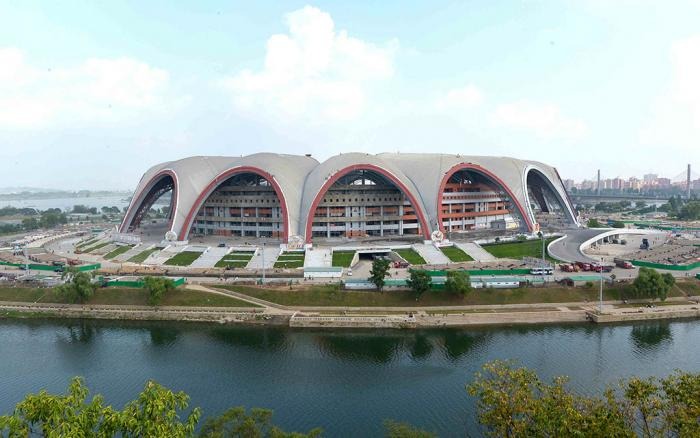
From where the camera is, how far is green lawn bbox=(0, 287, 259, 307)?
111 feet

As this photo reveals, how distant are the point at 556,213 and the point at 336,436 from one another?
234ft

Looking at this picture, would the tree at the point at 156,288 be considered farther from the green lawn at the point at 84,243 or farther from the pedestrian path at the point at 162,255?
the green lawn at the point at 84,243

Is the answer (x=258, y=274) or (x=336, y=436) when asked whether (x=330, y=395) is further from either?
(x=258, y=274)

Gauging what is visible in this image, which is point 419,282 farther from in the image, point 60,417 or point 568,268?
point 60,417

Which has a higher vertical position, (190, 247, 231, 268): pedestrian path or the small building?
(190, 247, 231, 268): pedestrian path

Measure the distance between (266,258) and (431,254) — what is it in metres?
17.2

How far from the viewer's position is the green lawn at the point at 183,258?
4389cm

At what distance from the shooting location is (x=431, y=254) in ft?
150

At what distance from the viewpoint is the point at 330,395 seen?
21.5 meters

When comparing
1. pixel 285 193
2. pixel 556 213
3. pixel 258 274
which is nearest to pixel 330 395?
pixel 258 274

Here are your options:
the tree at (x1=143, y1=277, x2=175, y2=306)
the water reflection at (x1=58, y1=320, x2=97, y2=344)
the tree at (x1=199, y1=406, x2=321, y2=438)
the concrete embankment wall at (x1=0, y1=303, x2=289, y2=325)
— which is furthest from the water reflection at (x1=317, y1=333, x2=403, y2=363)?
the water reflection at (x1=58, y1=320, x2=97, y2=344)

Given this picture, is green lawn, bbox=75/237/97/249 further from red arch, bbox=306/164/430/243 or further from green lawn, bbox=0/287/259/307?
red arch, bbox=306/164/430/243

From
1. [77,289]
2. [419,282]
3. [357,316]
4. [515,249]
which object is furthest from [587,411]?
[515,249]

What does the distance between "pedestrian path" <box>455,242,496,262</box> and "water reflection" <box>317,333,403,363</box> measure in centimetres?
1928
